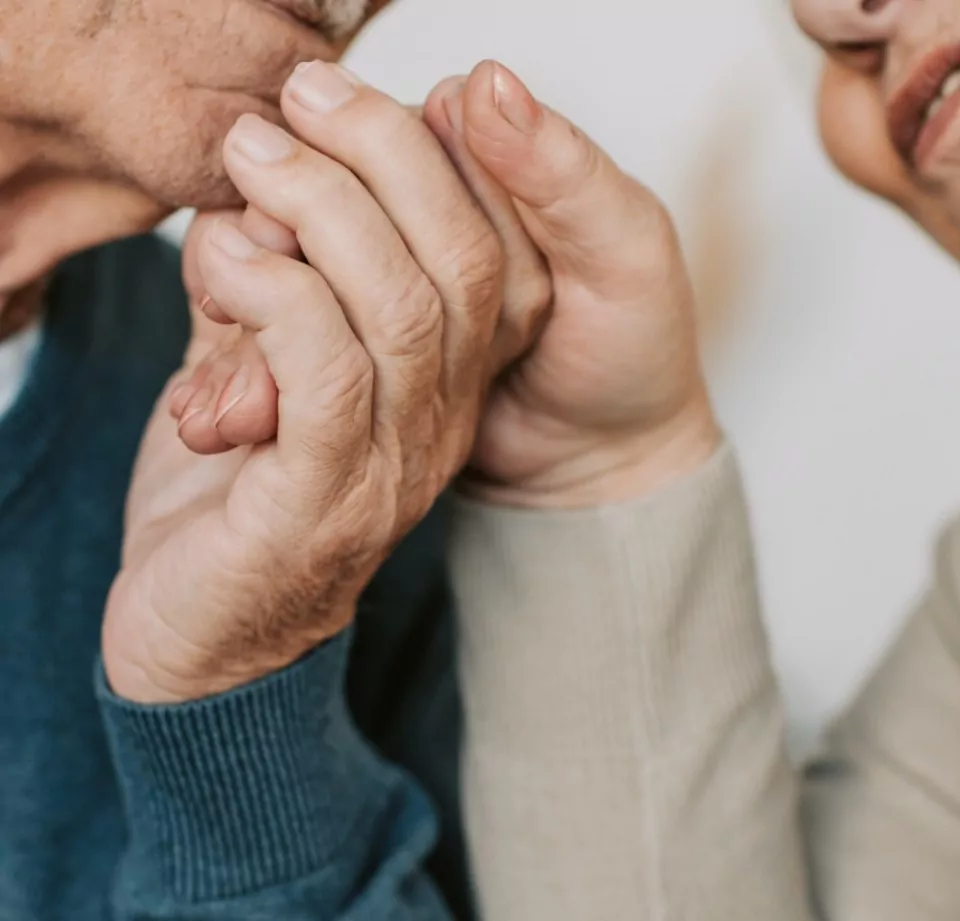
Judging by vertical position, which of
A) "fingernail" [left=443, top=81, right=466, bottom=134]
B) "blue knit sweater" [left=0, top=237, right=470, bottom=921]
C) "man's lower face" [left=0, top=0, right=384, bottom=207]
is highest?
"fingernail" [left=443, top=81, right=466, bottom=134]

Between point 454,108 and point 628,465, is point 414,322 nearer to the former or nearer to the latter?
point 454,108

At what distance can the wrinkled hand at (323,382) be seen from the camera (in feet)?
1.33

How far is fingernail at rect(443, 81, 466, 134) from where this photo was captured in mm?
465

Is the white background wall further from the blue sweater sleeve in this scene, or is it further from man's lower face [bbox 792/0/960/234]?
the blue sweater sleeve

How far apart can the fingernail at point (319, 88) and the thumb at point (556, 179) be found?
0.05 m

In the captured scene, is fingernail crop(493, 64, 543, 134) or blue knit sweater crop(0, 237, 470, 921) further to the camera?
blue knit sweater crop(0, 237, 470, 921)

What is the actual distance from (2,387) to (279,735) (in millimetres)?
317

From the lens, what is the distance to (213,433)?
0.42m

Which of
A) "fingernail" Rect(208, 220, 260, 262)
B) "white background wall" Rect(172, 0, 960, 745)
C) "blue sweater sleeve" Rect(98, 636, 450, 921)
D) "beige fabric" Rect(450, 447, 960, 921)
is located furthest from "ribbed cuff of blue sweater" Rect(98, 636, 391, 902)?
"white background wall" Rect(172, 0, 960, 745)

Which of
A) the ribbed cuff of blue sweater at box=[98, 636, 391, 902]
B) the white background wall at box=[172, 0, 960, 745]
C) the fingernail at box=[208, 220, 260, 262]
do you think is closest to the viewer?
the fingernail at box=[208, 220, 260, 262]

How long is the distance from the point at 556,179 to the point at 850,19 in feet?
0.81

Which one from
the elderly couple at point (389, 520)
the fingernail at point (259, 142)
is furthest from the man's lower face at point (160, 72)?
the fingernail at point (259, 142)

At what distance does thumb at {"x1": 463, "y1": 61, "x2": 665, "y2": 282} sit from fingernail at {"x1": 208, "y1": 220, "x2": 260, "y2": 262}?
0.11 meters

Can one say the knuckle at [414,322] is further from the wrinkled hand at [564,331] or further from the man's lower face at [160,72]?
the man's lower face at [160,72]
